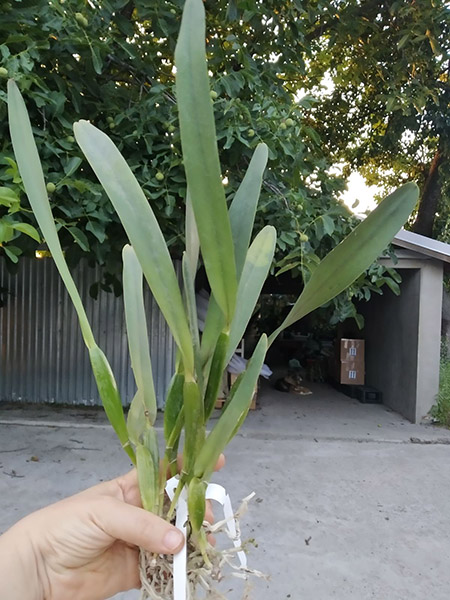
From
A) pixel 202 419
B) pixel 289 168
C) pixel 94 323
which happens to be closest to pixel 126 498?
pixel 202 419

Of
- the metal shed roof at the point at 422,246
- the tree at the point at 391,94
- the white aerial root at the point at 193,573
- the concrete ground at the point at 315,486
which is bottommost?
the concrete ground at the point at 315,486

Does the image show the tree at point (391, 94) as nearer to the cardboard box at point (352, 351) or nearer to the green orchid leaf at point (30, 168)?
the cardboard box at point (352, 351)

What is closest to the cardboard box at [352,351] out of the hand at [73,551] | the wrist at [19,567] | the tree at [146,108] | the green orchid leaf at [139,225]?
the tree at [146,108]

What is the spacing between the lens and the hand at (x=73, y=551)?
792 millimetres

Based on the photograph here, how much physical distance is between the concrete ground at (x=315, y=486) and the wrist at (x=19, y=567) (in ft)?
4.52

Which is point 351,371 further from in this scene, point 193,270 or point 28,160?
point 28,160

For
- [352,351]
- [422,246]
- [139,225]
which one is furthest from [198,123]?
[352,351]

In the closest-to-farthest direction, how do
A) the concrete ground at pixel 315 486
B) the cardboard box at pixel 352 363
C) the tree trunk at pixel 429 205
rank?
the concrete ground at pixel 315 486 → the cardboard box at pixel 352 363 → the tree trunk at pixel 429 205

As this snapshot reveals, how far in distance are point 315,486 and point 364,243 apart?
312 centimetres

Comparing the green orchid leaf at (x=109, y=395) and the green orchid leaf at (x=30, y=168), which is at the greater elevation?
the green orchid leaf at (x=30, y=168)

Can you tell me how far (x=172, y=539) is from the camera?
2.03ft

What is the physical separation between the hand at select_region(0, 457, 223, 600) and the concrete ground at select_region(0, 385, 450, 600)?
51.8 inches

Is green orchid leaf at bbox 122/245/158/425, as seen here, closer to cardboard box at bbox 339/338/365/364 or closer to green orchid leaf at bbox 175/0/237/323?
green orchid leaf at bbox 175/0/237/323

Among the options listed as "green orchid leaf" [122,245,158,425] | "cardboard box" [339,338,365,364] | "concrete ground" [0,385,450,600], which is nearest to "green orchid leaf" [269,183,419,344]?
"green orchid leaf" [122,245,158,425]
